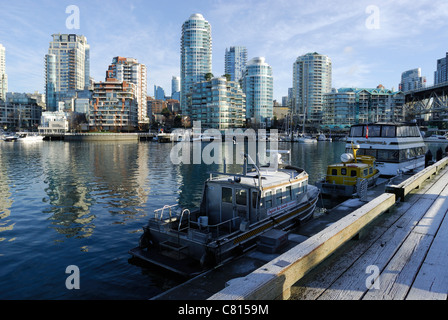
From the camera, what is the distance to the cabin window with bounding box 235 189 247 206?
14672mm

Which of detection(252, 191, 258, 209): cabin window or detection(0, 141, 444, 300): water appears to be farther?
detection(252, 191, 258, 209): cabin window

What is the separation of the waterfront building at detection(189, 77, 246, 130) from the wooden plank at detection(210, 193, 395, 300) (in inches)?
6297

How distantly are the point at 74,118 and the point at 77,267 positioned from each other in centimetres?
19701

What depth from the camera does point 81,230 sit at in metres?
19.0

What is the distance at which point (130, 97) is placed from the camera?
169 meters

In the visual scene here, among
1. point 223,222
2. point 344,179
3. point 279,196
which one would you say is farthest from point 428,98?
point 223,222

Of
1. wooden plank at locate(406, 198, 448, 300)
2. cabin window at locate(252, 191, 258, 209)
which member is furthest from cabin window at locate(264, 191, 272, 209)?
wooden plank at locate(406, 198, 448, 300)

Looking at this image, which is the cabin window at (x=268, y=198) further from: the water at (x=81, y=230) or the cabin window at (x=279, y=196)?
the water at (x=81, y=230)

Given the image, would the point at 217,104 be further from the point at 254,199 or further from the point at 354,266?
the point at 354,266

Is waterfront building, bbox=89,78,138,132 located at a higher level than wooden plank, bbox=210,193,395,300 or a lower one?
higher

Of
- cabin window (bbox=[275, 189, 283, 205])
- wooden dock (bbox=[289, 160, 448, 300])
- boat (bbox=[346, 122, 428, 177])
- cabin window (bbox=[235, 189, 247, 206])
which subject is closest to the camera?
wooden dock (bbox=[289, 160, 448, 300])

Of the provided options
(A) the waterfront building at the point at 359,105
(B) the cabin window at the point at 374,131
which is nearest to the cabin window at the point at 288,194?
(B) the cabin window at the point at 374,131

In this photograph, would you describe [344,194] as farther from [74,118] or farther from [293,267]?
[74,118]

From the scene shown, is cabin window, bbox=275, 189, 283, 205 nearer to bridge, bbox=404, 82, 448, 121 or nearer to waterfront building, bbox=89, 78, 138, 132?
bridge, bbox=404, 82, 448, 121
